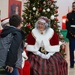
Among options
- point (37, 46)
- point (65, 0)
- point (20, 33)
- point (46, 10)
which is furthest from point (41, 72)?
point (65, 0)

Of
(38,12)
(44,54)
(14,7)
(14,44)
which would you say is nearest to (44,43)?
(44,54)

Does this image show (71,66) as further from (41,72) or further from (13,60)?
(13,60)

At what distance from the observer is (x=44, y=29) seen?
185 inches

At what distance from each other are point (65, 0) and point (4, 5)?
4.01 metres

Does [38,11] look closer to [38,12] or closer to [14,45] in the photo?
[38,12]

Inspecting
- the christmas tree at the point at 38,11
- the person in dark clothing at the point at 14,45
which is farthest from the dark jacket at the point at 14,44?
the christmas tree at the point at 38,11

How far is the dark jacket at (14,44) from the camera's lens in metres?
2.96

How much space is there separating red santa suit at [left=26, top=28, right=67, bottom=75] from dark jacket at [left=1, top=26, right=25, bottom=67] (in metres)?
1.25

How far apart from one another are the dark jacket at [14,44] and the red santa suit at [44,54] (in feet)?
4.10

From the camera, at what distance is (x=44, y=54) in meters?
4.54

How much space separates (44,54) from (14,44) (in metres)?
1.61

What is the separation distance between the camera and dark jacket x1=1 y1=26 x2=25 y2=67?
2.96 metres

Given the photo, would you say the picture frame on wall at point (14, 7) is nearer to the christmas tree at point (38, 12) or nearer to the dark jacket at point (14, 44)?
the christmas tree at point (38, 12)

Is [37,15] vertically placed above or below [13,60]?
above
